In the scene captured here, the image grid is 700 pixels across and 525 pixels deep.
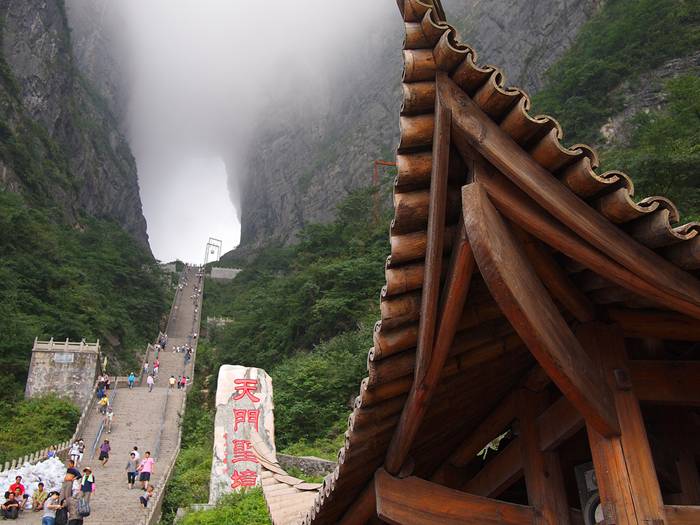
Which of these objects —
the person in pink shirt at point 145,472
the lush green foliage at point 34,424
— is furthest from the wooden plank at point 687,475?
the lush green foliage at point 34,424

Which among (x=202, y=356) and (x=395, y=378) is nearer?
(x=395, y=378)

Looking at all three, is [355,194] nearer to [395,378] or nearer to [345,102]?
[395,378]

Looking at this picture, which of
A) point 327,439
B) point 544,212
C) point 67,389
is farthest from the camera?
point 67,389

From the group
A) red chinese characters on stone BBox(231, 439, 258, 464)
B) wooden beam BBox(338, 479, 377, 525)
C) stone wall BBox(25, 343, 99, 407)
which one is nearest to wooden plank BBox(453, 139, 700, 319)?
wooden beam BBox(338, 479, 377, 525)

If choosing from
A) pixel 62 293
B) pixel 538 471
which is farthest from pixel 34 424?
pixel 538 471

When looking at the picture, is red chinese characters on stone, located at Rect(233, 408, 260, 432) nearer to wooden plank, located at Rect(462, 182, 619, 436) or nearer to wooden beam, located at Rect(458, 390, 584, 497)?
wooden beam, located at Rect(458, 390, 584, 497)

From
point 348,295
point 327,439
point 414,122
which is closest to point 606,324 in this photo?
point 414,122
